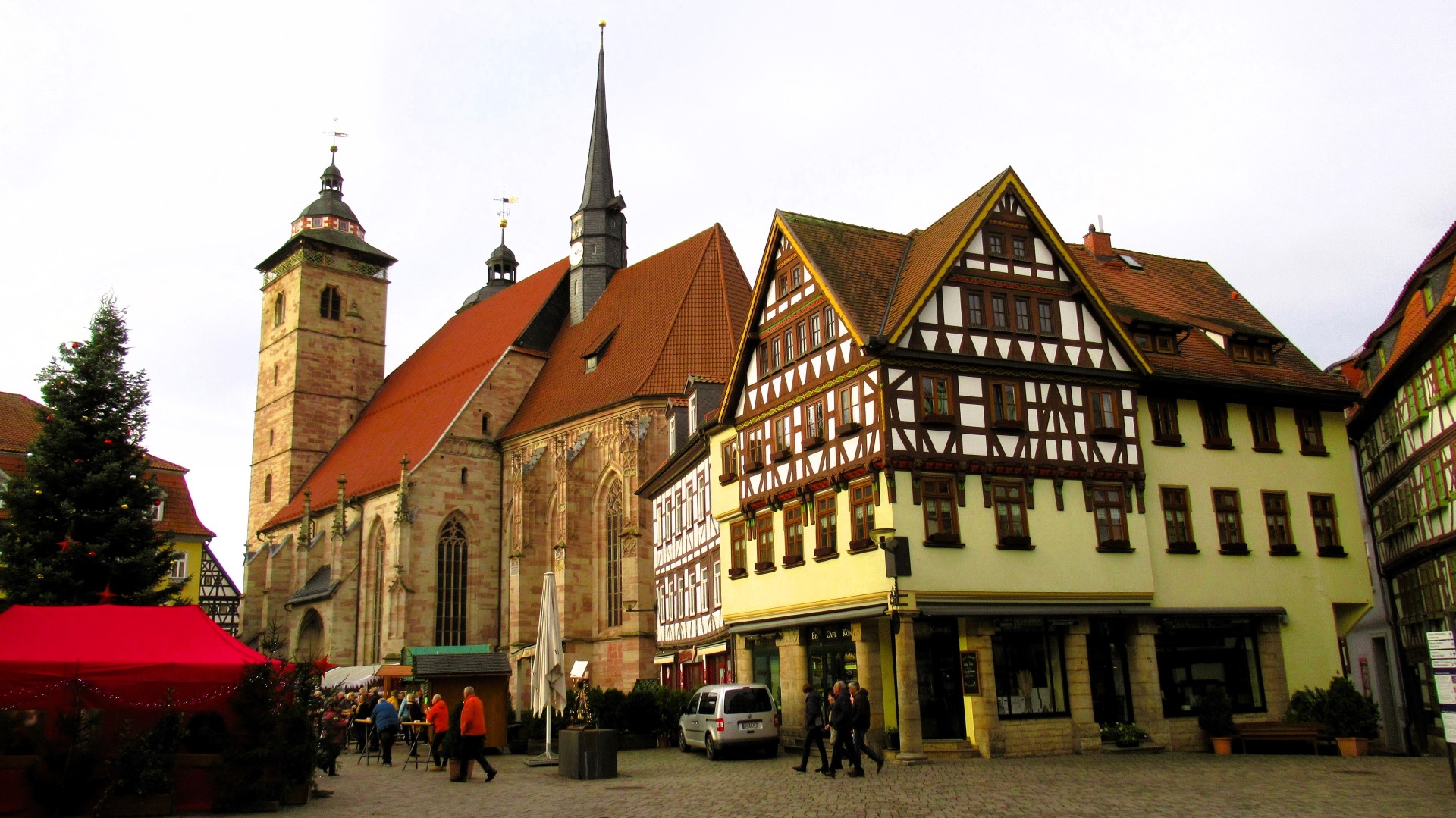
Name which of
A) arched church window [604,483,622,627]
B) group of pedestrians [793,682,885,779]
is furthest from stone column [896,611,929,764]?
arched church window [604,483,622,627]

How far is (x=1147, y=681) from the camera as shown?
21031 millimetres

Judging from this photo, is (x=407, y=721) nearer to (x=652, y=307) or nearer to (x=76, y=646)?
(x=76, y=646)

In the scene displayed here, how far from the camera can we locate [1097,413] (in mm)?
21812

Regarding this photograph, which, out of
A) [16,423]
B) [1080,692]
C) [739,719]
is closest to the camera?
[1080,692]

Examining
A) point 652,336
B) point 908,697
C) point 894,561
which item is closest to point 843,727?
point 908,697

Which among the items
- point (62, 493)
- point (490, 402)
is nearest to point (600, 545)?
point (490, 402)

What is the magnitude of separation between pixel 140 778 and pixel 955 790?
9109 millimetres

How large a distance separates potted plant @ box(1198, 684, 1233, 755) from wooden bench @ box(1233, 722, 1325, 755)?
0.63 feet

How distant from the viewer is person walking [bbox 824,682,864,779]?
16125 millimetres

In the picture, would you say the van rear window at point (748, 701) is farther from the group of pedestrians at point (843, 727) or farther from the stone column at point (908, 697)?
the group of pedestrians at point (843, 727)

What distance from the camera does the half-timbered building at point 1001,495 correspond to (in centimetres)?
1994

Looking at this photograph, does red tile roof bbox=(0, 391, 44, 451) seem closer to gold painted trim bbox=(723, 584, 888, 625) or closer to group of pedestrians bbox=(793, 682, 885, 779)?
gold painted trim bbox=(723, 584, 888, 625)

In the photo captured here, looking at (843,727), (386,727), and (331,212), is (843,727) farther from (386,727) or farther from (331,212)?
(331,212)

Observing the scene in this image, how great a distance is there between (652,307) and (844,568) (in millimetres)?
22659
